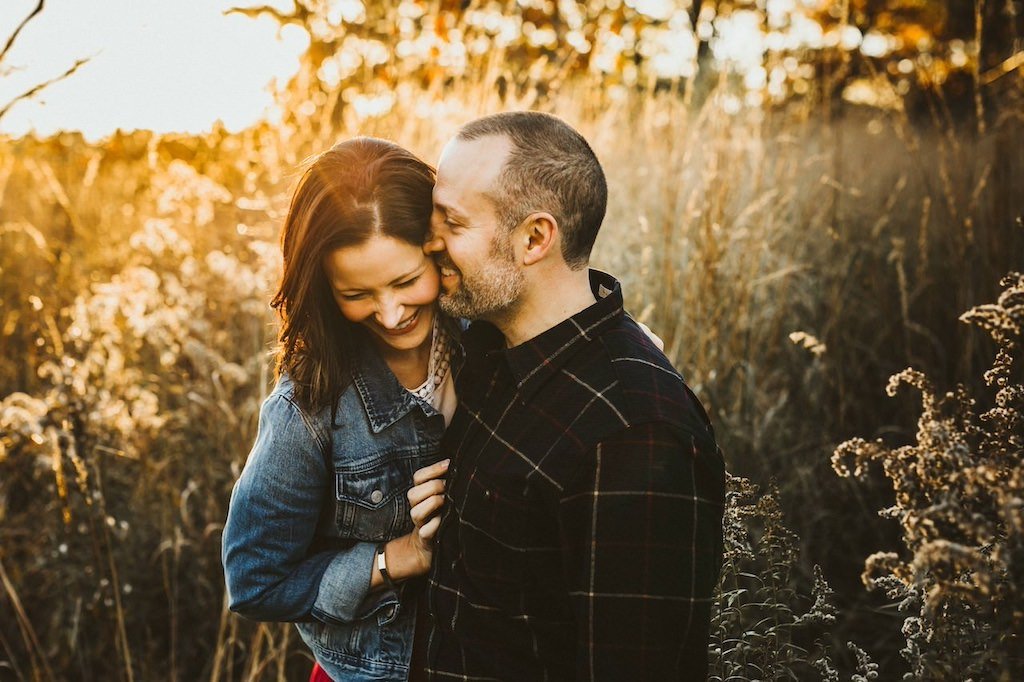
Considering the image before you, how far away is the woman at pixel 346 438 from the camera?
66.7 inches

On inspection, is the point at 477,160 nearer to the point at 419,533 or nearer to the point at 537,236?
the point at 537,236

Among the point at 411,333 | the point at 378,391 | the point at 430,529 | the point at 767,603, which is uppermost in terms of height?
the point at 411,333

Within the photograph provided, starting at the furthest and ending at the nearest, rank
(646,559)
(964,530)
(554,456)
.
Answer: (554,456) → (646,559) → (964,530)

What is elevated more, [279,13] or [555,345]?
[279,13]

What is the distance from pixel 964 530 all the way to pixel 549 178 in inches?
39.9

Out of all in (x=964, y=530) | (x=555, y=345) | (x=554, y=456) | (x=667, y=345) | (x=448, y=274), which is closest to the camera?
(x=964, y=530)

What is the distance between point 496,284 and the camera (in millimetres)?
1623

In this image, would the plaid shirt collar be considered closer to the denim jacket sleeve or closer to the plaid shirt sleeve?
the plaid shirt sleeve

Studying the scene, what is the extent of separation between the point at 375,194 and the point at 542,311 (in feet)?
1.54

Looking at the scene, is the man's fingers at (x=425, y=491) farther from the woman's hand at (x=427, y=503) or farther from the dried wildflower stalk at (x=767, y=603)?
the dried wildflower stalk at (x=767, y=603)

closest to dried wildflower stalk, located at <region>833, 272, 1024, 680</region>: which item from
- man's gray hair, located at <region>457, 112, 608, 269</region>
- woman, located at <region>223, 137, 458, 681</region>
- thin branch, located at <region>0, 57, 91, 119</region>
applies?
man's gray hair, located at <region>457, 112, 608, 269</region>

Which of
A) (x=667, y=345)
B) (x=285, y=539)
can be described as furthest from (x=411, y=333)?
(x=667, y=345)

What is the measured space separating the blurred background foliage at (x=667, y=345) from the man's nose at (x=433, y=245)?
1.67ft

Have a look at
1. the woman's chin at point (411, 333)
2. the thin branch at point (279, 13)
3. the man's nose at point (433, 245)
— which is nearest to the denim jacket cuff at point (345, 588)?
the woman's chin at point (411, 333)
